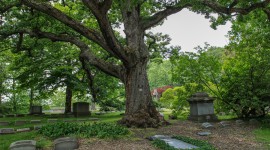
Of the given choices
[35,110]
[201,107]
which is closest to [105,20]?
[201,107]

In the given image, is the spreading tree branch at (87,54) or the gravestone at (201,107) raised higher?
the spreading tree branch at (87,54)

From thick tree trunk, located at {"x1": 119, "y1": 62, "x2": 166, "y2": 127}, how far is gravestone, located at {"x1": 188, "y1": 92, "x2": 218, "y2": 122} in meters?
2.55

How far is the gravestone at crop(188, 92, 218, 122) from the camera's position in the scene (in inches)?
417

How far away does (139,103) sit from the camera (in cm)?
862

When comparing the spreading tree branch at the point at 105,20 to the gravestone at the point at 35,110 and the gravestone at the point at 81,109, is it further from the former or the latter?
the gravestone at the point at 35,110

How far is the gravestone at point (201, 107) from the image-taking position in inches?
417

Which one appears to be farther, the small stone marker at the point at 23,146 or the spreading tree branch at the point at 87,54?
the spreading tree branch at the point at 87,54

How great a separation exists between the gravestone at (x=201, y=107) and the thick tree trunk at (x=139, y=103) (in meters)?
2.55

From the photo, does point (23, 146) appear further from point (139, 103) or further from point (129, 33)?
point (129, 33)

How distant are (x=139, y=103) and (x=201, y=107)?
3.68 metres

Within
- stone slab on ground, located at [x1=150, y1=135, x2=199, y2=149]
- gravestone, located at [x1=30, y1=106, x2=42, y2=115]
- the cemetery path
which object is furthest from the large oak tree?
gravestone, located at [x1=30, y1=106, x2=42, y2=115]

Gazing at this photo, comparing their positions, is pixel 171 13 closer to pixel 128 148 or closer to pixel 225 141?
pixel 225 141

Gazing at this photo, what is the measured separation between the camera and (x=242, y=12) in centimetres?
827

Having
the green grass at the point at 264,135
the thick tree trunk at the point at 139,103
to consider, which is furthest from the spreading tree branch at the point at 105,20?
the green grass at the point at 264,135
